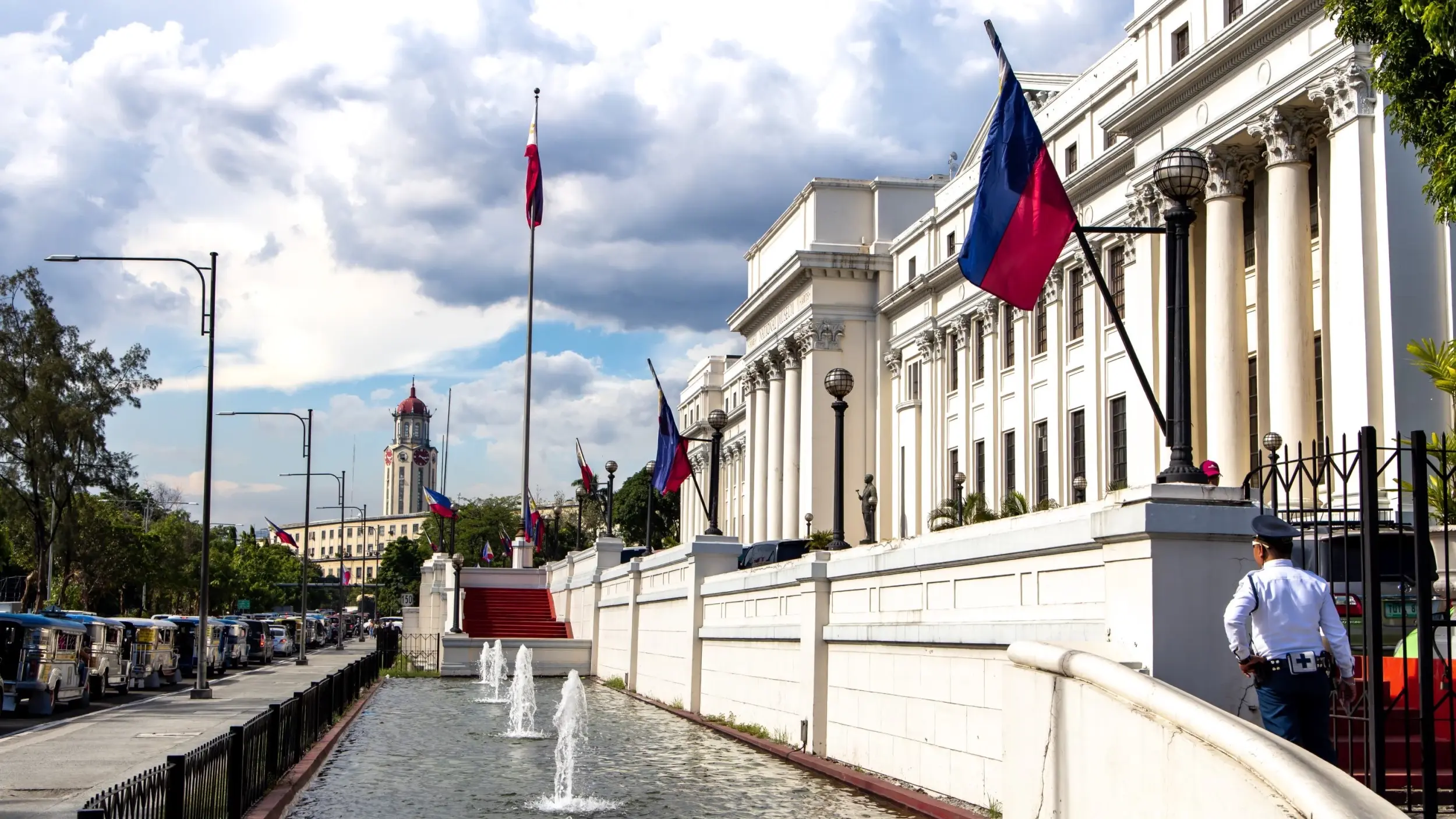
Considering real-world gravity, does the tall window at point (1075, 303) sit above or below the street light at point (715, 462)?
above

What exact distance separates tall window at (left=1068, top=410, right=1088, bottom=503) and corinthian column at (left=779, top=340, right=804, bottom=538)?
23654 mm

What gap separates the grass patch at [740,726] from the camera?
20.8 metres

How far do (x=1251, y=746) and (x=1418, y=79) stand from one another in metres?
13.1

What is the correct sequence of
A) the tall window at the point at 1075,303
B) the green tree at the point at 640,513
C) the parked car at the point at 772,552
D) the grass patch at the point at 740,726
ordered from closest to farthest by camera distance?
the grass patch at the point at 740,726, the parked car at the point at 772,552, the tall window at the point at 1075,303, the green tree at the point at 640,513

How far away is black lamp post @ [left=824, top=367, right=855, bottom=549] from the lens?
19531 mm

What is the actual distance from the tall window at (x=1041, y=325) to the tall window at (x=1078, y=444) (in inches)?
139

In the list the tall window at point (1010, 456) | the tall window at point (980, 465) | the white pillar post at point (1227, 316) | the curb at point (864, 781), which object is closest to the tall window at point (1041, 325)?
the tall window at point (1010, 456)

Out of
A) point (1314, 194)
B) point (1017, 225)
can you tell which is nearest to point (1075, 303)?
point (1314, 194)

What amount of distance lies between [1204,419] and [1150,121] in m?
8.12

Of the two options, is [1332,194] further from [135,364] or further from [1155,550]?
[135,364]

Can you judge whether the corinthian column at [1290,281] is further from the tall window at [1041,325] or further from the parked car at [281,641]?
the parked car at [281,641]

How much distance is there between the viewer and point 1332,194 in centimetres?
3122

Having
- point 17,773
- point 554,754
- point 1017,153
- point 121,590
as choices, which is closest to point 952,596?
point 1017,153

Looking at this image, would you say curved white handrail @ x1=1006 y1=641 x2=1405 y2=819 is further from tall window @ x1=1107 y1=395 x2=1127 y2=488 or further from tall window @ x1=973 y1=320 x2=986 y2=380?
tall window @ x1=973 y1=320 x2=986 y2=380
